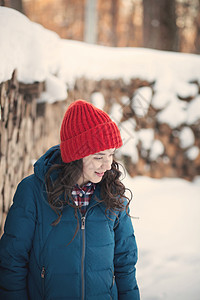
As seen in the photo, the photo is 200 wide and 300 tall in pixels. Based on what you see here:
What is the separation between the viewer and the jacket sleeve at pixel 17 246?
3.93ft

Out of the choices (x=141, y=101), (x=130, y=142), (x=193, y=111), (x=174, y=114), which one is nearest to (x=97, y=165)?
(x=130, y=142)

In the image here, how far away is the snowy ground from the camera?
2.29m

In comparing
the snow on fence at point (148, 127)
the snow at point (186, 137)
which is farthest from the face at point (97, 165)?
the snow at point (186, 137)

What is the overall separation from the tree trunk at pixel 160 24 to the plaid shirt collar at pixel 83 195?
6078 mm

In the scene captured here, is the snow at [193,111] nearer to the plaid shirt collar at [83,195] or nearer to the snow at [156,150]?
the snow at [156,150]

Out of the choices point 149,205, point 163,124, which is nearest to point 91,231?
point 149,205

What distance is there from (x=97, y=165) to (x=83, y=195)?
0.16 meters

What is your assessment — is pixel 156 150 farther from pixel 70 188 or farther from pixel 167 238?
pixel 70 188

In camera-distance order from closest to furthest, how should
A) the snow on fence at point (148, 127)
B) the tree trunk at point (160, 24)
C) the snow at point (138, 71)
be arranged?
the snow at point (138, 71)
the snow on fence at point (148, 127)
the tree trunk at point (160, 24)

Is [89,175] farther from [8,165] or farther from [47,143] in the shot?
[47,143]

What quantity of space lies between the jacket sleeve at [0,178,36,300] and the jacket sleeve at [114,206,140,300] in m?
0.41

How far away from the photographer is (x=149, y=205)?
12.2 ft

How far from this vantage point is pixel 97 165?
132 centimetres

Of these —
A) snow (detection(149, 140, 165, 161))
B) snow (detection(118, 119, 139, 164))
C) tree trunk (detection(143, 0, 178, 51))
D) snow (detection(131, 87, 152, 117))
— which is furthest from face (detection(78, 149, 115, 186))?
tree trunk (detection(143, 0, 178, 51))
